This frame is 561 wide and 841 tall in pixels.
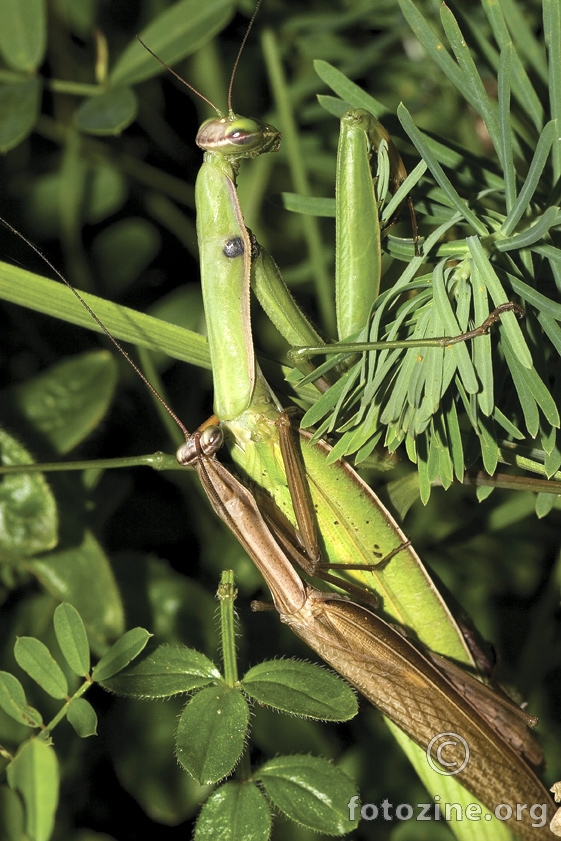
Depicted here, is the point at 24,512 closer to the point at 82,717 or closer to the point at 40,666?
the point at 40,666

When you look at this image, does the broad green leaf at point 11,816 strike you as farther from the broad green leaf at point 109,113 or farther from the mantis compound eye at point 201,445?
the broad green leaf at point 109,113

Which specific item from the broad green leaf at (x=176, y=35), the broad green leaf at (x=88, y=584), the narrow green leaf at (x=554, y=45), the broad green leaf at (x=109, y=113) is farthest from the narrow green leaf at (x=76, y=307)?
the broad green leaf at (x=176, y=35)

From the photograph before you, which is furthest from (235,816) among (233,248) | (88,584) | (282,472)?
(233,248)

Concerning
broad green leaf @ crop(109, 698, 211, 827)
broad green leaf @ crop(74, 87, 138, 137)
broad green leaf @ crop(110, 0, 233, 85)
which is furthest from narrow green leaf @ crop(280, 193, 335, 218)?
broad green leaf @ crop(109, 698, 211, 827)

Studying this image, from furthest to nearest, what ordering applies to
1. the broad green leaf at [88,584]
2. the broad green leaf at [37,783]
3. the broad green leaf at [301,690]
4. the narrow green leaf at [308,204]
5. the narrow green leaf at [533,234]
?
the broad green leaf at [88,584] → the narrow green leaf at [308,204] → the broad green leaf at [37,783] → the broad green leaf at [301,690] → the narrow green leaf at [533,234]

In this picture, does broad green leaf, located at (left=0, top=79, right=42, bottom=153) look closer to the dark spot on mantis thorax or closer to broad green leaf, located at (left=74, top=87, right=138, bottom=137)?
broad green leaf, located at (left=74, top=87, right=138, bottom=137)

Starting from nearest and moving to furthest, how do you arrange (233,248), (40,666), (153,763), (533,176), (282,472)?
(533,176), (40,666), (233,248), (282,472), (153,763)

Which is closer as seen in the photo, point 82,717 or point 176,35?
point 82,717

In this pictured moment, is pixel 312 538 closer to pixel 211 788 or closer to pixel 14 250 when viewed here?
pixel 211 788
